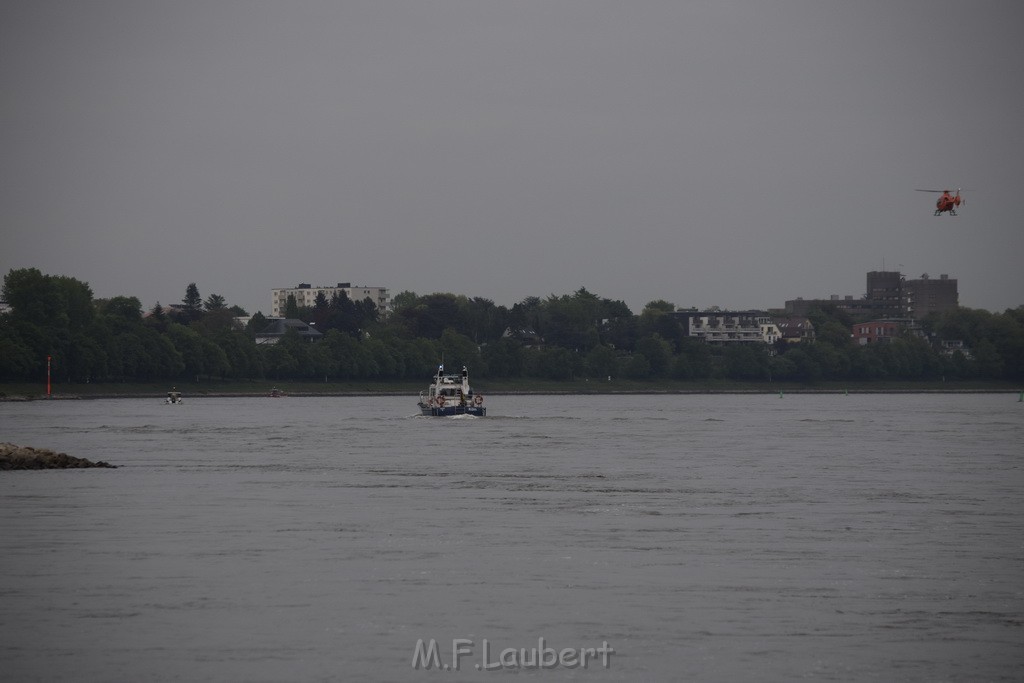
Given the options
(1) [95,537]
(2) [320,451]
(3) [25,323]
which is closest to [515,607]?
(1) [95,537]

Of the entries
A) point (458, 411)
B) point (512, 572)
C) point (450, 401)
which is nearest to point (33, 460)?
point (512, 572)

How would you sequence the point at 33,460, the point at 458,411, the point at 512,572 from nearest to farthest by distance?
the point at 512,572 < the point at 33,460 < the point at 458,411

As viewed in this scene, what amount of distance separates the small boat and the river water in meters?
64.6

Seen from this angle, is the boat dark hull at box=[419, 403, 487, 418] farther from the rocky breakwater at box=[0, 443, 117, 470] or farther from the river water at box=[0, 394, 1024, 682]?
the rocky breakwater at box=[0, 443, 117, 470]

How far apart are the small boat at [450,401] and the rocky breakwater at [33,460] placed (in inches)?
2786

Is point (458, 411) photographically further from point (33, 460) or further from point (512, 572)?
point (512, 572)

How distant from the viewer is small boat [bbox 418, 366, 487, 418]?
136m

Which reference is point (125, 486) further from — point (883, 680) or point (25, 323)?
point (25, 323)

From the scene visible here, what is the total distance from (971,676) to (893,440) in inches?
3014

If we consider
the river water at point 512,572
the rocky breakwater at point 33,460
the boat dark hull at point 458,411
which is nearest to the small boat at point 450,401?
the boat dark hull at point 458,411

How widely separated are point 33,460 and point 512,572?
38224 mm

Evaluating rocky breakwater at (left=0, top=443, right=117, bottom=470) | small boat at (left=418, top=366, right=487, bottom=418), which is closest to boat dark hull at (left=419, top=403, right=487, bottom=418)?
small boat at (left=418, top=366, right=487, bottom=418)

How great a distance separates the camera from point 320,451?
272 ft

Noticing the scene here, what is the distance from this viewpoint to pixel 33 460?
213 feet
